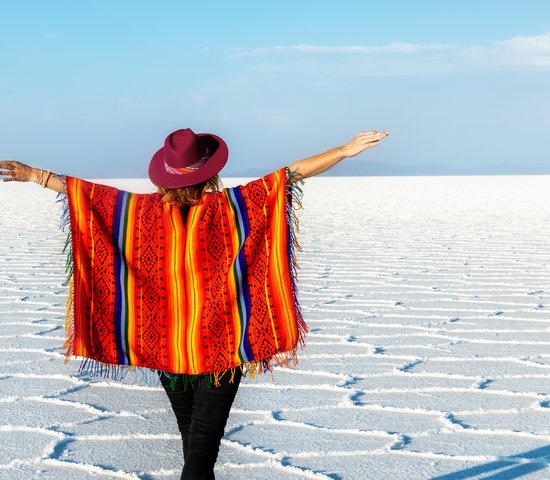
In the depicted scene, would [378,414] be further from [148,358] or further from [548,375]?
[148,358]

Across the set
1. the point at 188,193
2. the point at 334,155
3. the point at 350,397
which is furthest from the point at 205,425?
the point at 350,397

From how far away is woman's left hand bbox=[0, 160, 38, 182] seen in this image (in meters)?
2.34

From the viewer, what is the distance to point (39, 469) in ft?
9.25

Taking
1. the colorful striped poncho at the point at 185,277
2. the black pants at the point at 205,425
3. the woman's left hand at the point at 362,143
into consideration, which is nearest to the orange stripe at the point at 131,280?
the colorful striped poncho at the point at 185,277

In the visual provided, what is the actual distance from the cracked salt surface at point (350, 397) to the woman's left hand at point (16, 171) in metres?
0.83

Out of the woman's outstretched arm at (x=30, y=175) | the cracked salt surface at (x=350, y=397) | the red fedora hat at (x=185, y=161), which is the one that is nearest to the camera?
the red fedora hat at (x=185, y=161)

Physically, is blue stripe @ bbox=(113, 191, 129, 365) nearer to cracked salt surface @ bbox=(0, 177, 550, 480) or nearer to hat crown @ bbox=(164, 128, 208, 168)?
hat crown @ bbox=(164, 128, 208, 168)

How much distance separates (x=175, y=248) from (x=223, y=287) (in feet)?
0.43

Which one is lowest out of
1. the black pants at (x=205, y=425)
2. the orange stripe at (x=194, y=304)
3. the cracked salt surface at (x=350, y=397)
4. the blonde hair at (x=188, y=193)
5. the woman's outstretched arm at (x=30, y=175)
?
the cracked salt surface at (x=350, y=397)

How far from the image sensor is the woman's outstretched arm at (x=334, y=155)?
2287 mm

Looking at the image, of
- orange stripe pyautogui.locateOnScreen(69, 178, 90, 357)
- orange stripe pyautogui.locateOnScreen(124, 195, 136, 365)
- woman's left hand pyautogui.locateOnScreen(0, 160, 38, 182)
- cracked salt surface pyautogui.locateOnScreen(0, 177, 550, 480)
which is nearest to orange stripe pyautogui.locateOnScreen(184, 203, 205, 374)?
orange stripe pyautogui.locateOnScreen(124, 195, 136, 365)

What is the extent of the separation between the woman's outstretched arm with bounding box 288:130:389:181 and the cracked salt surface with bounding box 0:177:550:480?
855 millimetres

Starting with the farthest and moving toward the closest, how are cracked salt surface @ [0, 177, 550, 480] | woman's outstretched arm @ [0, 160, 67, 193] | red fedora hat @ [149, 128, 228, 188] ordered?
1. cracked salt surface @ [0, 177, 550, 480]
2. woman's outstretched arm @ [0, 160, 67, 193]
3. red fedora hat @ [149, 128, 228, 188]

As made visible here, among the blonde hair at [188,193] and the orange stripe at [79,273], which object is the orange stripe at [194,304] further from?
the orange stripe at [79,273]
